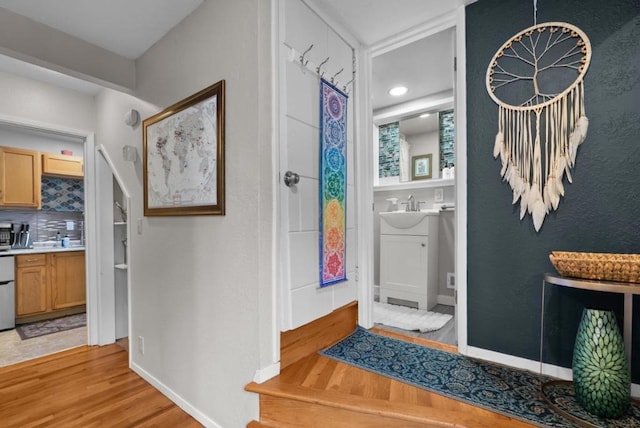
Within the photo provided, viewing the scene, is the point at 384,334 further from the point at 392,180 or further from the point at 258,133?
the point at 392,180

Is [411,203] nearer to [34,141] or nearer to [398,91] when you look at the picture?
[398,91]

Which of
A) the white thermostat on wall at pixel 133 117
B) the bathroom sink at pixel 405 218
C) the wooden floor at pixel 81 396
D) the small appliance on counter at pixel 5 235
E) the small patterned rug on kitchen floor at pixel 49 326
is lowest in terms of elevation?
the small patterned rug on kitchen floor at pixel 49 326

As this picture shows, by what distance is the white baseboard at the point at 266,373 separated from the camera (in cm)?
146

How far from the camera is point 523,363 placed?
1.63m

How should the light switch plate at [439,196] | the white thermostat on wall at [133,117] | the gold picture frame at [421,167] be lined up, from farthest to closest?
the gold picture frame at [421,167]
the light switch plate at [439,196]
the white thermostat on wall at [133,117]

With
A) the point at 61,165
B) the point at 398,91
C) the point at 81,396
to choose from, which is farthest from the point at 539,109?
the point at 61,165

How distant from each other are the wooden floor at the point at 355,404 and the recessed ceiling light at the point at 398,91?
279 cm

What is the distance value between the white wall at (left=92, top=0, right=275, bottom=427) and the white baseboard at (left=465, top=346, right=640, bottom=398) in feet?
4.10

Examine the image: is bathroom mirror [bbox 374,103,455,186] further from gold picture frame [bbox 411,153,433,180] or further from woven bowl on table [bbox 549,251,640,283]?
woven bowl on table [bbox 549,251,640,283]

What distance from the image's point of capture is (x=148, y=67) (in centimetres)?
220

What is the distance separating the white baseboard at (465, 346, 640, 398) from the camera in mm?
1511

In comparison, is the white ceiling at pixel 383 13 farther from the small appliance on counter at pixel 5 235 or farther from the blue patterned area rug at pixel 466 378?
the small appliance on counter at pixel 5 235

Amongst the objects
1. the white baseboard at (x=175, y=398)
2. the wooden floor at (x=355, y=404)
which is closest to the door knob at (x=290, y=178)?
the wooden floor at (x=355, y=404)

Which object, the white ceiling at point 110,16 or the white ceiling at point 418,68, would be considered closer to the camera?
the white ceiling at point 110,16
